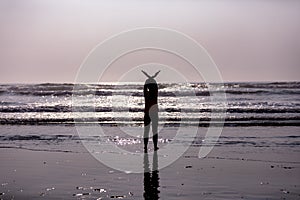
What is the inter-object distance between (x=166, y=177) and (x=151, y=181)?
609 mm

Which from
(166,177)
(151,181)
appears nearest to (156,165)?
(166,177)

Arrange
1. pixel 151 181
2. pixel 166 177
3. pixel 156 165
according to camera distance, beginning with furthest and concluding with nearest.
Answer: pixel 156 165, pixel 166 177, pixel 151 181

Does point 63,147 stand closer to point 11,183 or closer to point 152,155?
point 152,155

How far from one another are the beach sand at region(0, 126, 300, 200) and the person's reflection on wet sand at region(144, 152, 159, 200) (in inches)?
1.7

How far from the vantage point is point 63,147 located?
60.2 feet

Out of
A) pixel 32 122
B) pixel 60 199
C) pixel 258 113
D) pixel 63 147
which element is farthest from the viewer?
pixel 258 113

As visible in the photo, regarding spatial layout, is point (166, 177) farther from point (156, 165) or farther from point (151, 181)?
point (156, 165)

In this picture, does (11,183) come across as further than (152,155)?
No

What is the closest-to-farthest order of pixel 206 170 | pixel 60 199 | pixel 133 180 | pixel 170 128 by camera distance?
pixel 60 199
pixel 133 180
pixel 206 170
pixel 170 128

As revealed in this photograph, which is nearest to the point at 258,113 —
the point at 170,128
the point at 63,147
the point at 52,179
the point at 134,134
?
the point at 170,128

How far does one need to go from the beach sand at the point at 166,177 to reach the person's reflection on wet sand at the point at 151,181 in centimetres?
4

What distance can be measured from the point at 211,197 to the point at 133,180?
2.43 meters

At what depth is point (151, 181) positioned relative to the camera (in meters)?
11.8

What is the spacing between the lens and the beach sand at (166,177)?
10.5 metres
